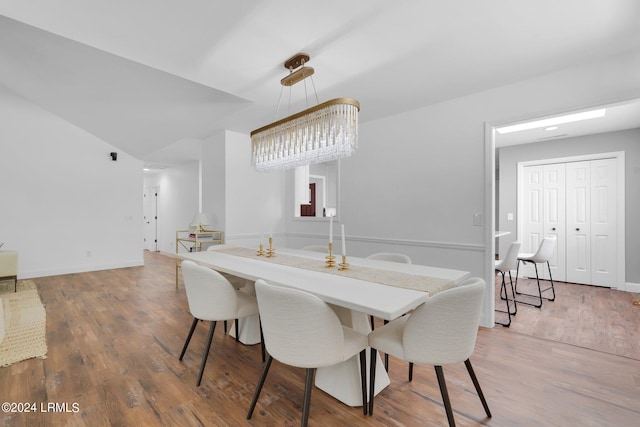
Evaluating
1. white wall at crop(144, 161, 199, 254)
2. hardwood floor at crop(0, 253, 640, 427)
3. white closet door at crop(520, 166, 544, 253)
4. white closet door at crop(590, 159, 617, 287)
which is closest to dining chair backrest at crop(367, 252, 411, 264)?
hardwood floor at crop(0, 253, 640, 427)

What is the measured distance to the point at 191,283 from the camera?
Answer: 1945 mm

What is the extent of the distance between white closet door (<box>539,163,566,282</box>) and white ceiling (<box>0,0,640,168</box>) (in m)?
3.03

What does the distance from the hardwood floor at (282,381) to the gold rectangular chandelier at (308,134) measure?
163 cm

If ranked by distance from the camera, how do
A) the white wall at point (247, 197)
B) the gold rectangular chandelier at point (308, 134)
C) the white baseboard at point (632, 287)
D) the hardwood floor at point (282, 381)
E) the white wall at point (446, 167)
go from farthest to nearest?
the white wall at point (247, 197), the white baseboard at point (632, 287), the white wall at point (446, 167), the gold rectangular chandelier at point (308, 134), the hardwood floor at point (282, 381)

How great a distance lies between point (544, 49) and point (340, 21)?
5.06 ft

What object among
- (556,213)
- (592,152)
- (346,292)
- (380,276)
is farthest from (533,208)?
(346,292)

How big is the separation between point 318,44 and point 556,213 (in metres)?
4.88

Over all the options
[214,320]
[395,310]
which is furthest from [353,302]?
[214,320]

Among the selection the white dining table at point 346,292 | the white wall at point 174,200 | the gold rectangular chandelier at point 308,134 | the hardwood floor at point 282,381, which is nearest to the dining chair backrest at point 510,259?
the hardwood floor at point 282,381

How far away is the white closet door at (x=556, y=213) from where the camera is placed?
4672 mm

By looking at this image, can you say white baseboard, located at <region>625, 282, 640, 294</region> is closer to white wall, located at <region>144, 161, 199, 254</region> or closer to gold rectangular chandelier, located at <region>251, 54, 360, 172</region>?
gold rectangular chandelier, located at <region>251, 54, 360, 172</region>

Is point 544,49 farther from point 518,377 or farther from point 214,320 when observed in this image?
point 214,320

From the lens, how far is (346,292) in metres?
1.49

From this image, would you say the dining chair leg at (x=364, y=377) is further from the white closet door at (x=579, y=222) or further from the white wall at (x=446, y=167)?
the white closet door at (x=579, y=222)
